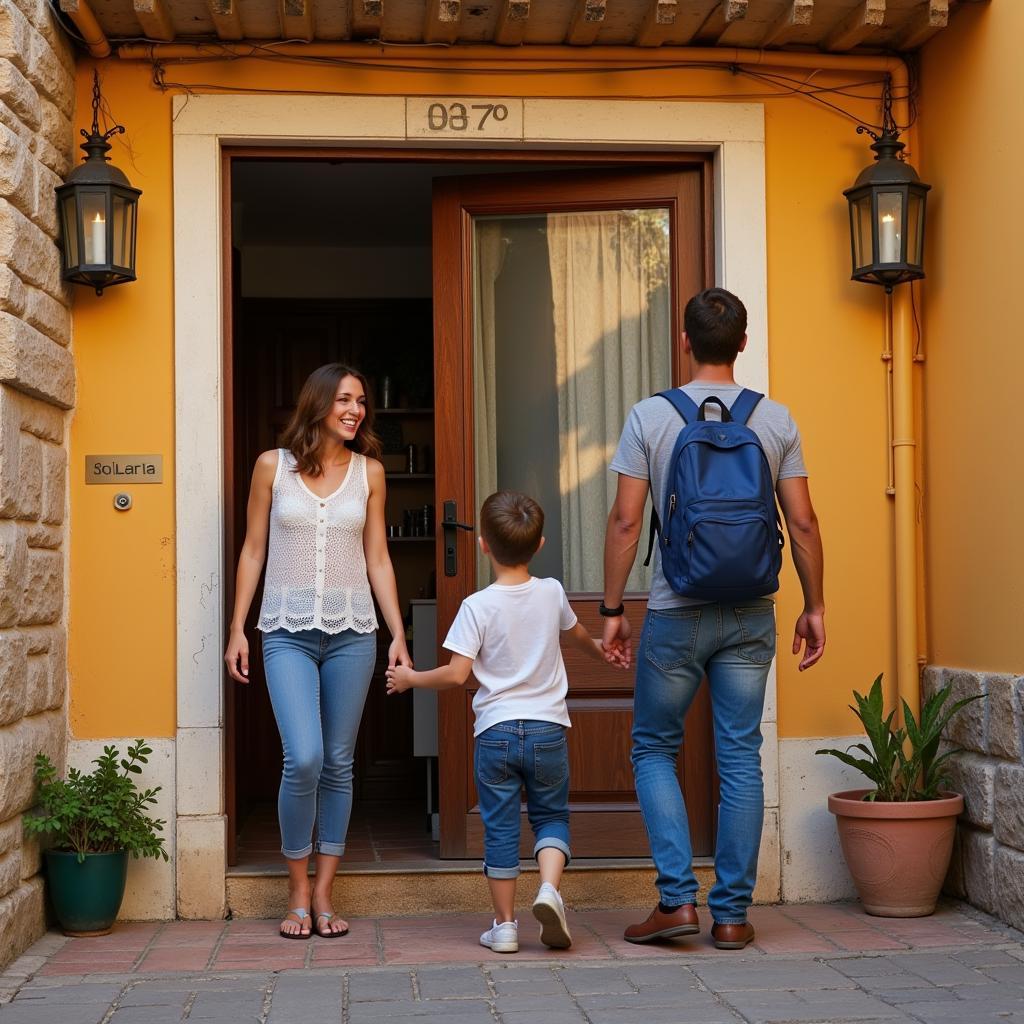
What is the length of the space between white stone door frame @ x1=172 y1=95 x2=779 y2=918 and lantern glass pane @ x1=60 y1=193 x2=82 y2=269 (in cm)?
38

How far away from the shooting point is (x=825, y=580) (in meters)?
5.22

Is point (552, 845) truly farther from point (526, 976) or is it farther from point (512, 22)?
point (512, 22)

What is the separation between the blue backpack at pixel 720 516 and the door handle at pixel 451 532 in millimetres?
1270

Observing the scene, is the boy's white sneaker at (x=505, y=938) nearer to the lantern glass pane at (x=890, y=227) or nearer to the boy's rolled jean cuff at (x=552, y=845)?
the boy's rolled jean cuff at (x=552, y=845)

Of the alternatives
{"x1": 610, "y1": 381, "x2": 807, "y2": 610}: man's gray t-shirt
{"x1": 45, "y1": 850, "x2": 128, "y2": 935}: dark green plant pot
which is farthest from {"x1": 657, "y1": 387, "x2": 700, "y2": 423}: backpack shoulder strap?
{"x1": 45, "y1": 850, "x2": 128, "y2": 935}: dark green plant pot

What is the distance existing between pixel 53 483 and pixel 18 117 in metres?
1.18

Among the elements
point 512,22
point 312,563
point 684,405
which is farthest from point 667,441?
point 512,22

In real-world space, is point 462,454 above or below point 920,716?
above

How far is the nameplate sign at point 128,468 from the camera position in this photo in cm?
498

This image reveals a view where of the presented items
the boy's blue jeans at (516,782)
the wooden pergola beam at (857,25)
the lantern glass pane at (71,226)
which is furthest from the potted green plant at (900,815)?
the lantern glass pane at (71,226)

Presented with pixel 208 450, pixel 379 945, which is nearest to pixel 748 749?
pixel 379 945

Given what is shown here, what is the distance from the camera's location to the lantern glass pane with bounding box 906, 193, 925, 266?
5.02 m

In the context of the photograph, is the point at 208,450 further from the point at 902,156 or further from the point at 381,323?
the point at 381,323

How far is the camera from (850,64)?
522 cm
